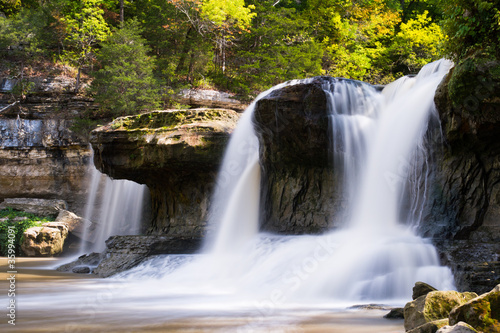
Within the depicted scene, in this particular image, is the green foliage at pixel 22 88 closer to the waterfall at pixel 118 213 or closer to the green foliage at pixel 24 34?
the green foliage at pixel 24 34

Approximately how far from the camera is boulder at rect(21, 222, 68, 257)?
1902 centimetres

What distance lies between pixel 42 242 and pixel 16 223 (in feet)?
8.19

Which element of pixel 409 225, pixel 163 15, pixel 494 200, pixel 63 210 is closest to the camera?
pixel 494 200

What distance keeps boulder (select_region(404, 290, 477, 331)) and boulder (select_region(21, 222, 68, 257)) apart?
700 inches

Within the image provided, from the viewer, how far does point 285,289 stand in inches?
314

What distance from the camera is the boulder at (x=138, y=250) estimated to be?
41.0ft

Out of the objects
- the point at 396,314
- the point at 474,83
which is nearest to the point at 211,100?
the point at 474,83

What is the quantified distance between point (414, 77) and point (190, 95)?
42.6 ft

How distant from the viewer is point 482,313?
12.8 feet

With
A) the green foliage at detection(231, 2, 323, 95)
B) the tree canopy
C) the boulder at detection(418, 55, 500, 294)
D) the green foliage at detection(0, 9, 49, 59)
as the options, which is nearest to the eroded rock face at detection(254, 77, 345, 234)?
the boulder at detection(418, 55, 500, 294)

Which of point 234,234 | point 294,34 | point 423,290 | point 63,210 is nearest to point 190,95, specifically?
point 294,34

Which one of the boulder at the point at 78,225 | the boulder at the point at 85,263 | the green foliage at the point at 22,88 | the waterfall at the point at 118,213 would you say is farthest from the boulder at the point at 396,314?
the green foliage at the point at 22,88

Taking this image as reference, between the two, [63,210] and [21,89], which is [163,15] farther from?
[63,210]

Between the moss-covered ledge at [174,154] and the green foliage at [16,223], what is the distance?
22.6ft
